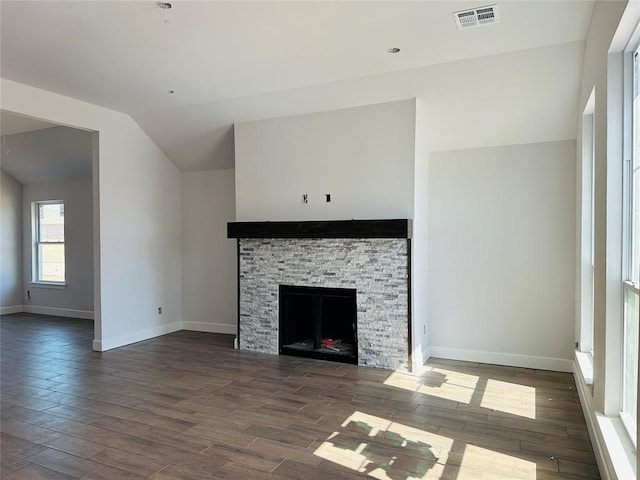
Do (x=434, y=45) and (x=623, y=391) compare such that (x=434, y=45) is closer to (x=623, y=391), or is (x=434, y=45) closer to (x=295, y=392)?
(x=623, y=391)

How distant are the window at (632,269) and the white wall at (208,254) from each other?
4.86m

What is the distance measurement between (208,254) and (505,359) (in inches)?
169

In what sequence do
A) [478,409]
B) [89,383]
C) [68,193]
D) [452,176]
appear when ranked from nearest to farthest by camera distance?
[478,409], [89,383], [452,176], [68,193]

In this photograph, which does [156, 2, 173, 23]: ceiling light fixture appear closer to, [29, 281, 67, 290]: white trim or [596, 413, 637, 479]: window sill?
[596, 413, 637, 479]: window sill

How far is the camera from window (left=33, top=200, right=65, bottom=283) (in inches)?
319

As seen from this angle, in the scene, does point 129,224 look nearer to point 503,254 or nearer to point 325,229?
point 325,229

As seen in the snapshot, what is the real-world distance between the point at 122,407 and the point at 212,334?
2712mm

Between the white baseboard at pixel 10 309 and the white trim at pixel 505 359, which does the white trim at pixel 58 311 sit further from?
the white trim at pixel 505 359

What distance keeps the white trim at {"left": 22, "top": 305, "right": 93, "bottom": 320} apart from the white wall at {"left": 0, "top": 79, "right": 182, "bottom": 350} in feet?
7.32

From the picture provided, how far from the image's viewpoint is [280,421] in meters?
3.32

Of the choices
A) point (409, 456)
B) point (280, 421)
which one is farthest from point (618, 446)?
point (280, 421)

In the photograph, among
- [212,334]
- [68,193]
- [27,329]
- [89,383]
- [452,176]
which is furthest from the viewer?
[68,193]

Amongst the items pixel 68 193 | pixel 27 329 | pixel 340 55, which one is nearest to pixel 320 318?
pixel 340 55

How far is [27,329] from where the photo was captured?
6812 millimetres
